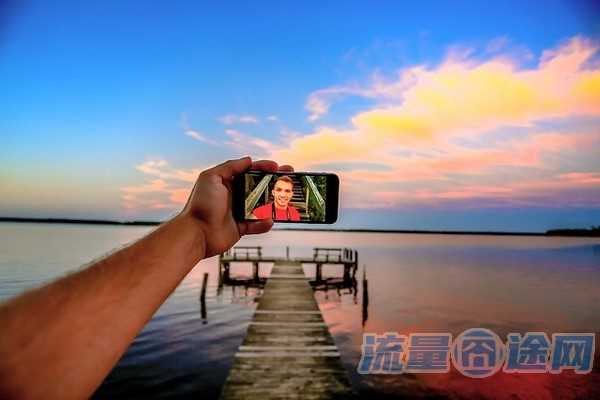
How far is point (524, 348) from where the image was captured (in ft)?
73.3

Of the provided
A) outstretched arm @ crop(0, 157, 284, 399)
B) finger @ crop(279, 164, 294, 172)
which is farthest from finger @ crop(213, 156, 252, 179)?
outstretched arm @ crop(0, 157, 284, 399)

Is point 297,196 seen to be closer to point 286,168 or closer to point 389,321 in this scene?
point 286,168

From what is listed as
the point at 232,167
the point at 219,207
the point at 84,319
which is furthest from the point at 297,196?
the point at 84,319

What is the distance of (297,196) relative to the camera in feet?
10.2

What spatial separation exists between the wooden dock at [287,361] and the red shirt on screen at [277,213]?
6.27 m

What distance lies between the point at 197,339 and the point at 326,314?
35.0 ft

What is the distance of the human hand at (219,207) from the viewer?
2357mm

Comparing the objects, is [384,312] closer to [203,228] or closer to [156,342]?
[156,342]

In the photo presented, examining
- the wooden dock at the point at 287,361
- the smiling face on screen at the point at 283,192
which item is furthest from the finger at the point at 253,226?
the wooden dock at the point at 287,361

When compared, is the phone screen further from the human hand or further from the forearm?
the forearm

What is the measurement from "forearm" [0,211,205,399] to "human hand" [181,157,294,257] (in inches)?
29.5

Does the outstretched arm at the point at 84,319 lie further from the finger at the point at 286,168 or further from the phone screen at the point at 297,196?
the finger at the point at 286,168

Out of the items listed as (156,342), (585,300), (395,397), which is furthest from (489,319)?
(156,342)

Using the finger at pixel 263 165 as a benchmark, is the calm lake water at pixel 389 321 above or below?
below
